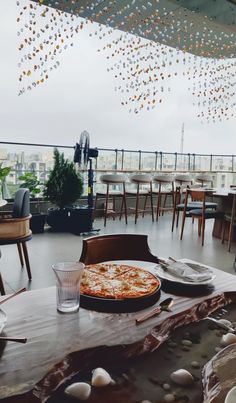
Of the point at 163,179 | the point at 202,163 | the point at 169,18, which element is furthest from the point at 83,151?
the point at 202,163

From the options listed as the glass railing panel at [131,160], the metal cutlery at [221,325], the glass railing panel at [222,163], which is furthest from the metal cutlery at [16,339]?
the glass railing panel at [222,163]

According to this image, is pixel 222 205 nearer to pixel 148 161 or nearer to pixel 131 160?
pixel 131 160

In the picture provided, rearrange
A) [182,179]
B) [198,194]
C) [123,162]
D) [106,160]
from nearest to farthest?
[198,194]
[182,179]
[106,160]
[123,162]

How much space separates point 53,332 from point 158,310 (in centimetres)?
30

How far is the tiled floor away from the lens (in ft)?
10.6

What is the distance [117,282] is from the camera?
1088mm

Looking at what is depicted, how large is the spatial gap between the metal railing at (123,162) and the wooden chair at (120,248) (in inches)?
158

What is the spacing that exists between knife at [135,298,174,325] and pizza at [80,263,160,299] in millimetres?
52

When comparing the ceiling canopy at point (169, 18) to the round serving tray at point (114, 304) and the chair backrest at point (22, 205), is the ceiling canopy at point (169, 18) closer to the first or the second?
the chair backrest at point (22, 205)

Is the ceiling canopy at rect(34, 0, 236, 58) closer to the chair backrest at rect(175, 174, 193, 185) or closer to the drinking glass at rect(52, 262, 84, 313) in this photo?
the chair backrest at rect(175, 174, 193, 185)

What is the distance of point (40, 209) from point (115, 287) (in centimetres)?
499

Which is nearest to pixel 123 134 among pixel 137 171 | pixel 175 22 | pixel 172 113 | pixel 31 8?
pixel 137 171

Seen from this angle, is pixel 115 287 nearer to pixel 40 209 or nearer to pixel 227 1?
pixel 40 209

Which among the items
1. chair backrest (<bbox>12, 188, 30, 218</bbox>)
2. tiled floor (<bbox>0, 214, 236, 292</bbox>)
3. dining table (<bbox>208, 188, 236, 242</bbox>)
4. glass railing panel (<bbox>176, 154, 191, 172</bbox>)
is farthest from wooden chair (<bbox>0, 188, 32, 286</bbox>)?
glass railing panel (<bbox>176, 154, 191, 172</bbox>)
